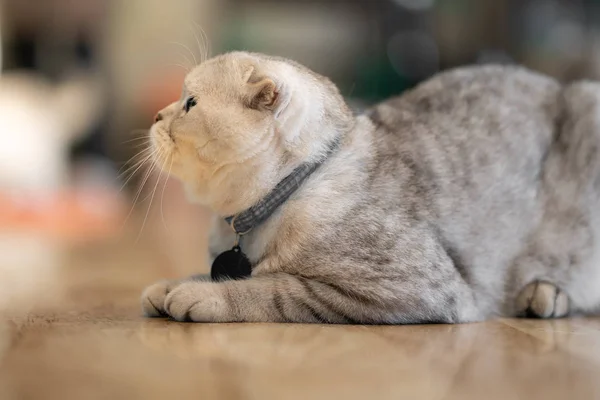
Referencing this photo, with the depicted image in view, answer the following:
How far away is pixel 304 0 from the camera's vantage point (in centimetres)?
597

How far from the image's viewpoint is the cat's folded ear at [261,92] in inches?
67.5

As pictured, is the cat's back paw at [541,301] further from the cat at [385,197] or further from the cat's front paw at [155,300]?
the cat's front paw at [155,300]

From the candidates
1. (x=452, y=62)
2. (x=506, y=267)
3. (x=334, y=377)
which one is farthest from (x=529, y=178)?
(x=452, y=62)

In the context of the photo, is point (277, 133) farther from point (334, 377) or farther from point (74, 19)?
point (74, 19)

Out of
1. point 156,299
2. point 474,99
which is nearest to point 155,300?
point 156,299

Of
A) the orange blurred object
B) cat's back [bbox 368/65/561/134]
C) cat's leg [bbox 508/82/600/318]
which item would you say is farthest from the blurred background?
cat's leg [bbox 508/82/600/318]

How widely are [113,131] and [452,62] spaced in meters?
2.62

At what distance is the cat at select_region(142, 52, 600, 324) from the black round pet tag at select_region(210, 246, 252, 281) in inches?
1.4

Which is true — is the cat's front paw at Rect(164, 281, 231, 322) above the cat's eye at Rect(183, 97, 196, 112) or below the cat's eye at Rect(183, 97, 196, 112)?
below

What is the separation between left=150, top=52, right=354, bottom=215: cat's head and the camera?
5.69 ft

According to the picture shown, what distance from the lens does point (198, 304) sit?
162cm

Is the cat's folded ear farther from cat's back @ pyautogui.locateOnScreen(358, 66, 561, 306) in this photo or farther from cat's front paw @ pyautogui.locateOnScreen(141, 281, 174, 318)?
cat's front paw @ pyautogui.locateOnScreen(141, 281, 174, 318)

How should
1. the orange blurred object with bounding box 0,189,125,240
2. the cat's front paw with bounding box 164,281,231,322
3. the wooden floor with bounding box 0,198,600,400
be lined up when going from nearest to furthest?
the wooden floor with bounding box 0,198,600,400 < the cat's front paw with bounding box 164,281,231,322 < the orange blurred object with bounding box 0,189,125,240

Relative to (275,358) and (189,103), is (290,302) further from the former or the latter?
(189,103)
